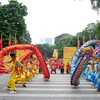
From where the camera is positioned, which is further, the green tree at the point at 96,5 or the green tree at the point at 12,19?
the green tree at the point at 12,19

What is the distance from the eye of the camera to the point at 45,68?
70.7 ft

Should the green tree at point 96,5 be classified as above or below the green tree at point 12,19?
below

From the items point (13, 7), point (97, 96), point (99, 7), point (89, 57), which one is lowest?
point (97, 96)

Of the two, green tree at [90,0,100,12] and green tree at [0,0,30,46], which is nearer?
green tree at [90,0,100,12]

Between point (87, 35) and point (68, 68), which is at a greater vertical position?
point (87, 35)

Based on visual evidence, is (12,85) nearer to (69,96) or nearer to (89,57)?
(69,96)

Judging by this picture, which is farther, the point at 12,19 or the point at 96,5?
the point at 12,19

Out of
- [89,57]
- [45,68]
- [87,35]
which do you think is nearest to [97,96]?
[89,57]

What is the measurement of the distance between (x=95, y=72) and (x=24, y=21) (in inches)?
1218

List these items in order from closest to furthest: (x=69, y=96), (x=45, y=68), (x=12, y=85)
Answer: (x=69, y=96)
(x=12, y=85)
(x=45, y=68)

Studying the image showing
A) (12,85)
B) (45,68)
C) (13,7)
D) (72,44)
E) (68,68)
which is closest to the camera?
(12,85)

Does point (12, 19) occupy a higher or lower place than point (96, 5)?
higher

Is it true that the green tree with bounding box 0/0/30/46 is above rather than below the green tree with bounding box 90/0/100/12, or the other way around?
above

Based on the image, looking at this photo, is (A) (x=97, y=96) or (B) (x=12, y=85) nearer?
(A) (x=97, y=96)
